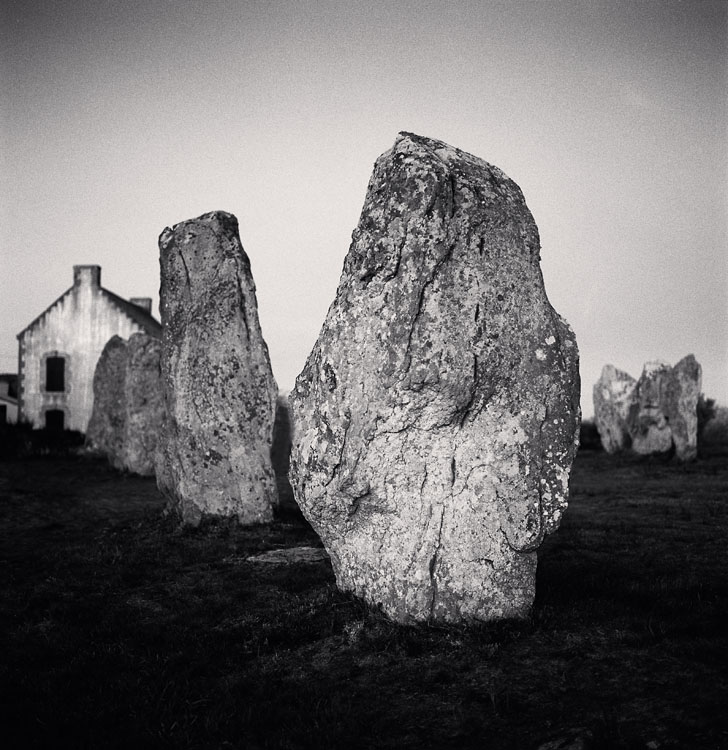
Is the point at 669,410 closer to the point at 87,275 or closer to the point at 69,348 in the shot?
the point at 87,275

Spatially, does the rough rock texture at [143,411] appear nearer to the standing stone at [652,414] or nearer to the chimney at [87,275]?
the standing stone at [652,414]

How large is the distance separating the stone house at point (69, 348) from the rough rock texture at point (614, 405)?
2257cm

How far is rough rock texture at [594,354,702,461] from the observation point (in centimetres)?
2269

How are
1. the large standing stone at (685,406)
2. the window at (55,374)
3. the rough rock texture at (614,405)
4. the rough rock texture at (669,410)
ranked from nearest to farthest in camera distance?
1. the large standing stone at (685,406)
2. the rough rock texture at (669,410)
3. the rough rock texture at (614,405)
4. the window at (55,374)

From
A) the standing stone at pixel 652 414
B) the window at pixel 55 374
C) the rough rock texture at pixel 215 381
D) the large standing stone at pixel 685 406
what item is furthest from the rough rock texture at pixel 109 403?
the large standing stone at pixel 685 406

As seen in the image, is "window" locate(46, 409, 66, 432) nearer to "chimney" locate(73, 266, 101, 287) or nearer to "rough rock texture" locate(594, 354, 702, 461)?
"chimney" locate(73, 266, 101, 287)

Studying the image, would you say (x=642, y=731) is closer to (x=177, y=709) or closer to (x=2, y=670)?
(x=177, y=709)

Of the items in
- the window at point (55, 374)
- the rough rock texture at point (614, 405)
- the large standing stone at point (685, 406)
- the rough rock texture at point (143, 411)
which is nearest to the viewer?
the rough rock texture at point (143, 411)

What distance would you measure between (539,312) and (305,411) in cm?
223

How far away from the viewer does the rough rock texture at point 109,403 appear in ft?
70.8

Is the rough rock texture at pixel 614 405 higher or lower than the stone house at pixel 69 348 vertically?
lower

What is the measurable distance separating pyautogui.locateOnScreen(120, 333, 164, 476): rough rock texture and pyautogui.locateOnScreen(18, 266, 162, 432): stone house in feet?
57.5

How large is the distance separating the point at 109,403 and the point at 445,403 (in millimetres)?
19420

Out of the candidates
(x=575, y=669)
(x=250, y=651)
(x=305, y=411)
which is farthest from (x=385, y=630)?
(x=305, y=411)
